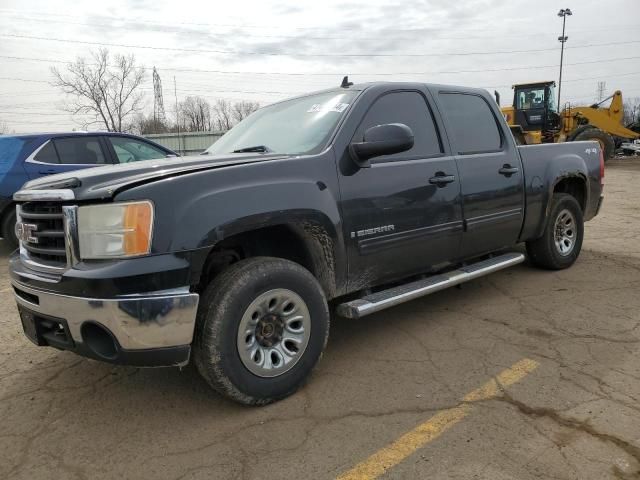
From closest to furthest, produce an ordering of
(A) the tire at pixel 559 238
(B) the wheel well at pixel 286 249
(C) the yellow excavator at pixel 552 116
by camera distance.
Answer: (B) the wheel well at pixel 286 249 → (A) the tire at pixel 559 238 → (C) the yellow excavator at pixel 552 116

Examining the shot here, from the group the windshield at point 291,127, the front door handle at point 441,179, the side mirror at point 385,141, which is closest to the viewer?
the side mirror at point 385,141

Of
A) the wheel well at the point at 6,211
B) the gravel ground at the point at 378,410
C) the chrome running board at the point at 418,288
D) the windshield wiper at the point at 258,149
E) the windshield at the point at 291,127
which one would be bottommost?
the gravel ground at the point at 378,410

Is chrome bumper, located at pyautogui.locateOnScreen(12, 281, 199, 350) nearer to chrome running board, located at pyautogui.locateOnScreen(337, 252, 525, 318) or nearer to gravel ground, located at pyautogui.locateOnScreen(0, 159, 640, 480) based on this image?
gravel ground, located at pyautogui.locateOnScreen(0, 159, 640, 480)

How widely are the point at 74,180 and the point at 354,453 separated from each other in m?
2.01

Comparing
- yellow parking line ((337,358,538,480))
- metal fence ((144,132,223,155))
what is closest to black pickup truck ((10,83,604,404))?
yellow parking line ((337,358,538,480))

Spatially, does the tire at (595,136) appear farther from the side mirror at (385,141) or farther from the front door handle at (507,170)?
the side mirror at (385,141)

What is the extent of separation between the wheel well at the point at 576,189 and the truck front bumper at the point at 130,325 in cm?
460

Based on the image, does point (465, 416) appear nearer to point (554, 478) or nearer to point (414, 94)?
point (554, 478)

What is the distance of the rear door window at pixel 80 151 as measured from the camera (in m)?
7.44

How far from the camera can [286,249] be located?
3.42 meters

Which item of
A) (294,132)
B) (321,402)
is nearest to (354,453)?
(321,402)

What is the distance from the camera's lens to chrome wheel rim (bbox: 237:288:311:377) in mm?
2891

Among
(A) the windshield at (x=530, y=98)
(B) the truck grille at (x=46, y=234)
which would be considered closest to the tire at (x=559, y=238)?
(B) the truck grille at (x=46, y=234)

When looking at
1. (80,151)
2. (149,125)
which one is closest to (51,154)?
(80,151)
